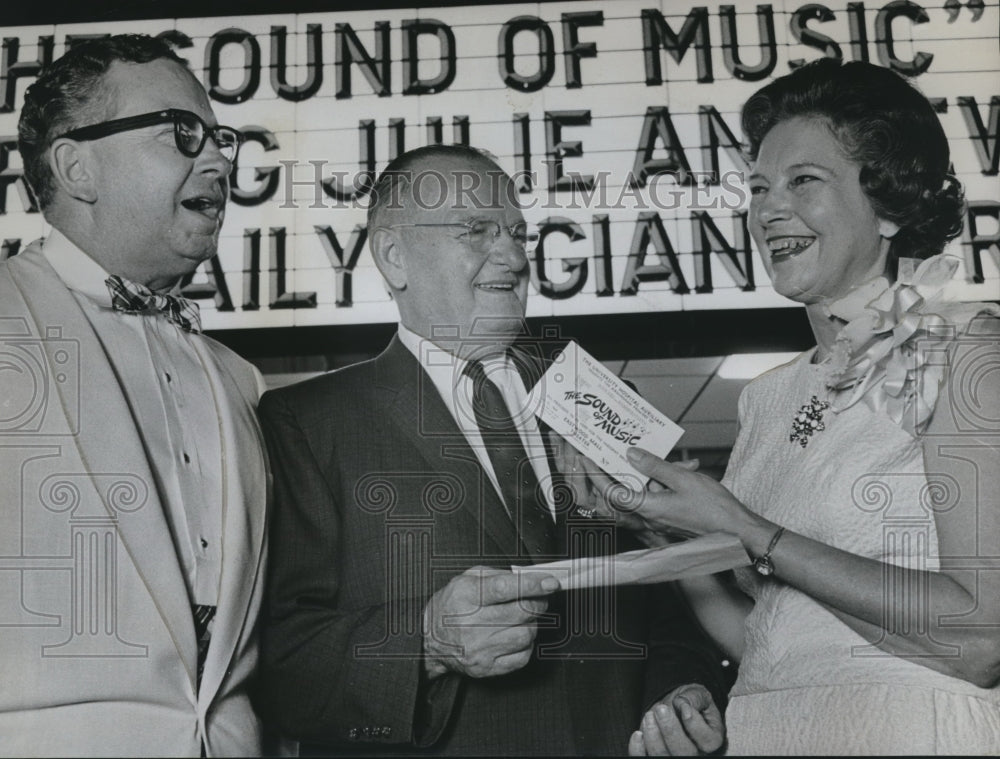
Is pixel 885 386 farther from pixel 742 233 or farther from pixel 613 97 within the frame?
Answer: pixel 613 97

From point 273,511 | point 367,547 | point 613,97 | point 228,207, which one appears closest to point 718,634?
point 367,547

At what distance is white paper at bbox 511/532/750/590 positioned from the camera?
2.18m

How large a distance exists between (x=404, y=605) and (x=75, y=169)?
117cm

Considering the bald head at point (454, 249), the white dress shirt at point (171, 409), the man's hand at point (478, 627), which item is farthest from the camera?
the bald head at point (454, 249)

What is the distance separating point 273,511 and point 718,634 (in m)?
0.99

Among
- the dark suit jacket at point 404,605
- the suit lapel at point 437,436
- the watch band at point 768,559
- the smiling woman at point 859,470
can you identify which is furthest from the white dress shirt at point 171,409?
the watch band at point 768,559

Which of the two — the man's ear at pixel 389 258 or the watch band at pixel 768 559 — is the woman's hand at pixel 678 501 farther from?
the man's ear at pixel 389 258

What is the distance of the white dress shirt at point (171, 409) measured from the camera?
7.76 ft

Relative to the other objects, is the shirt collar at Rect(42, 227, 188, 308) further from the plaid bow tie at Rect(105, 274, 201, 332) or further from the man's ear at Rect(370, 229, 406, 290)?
the man's ear at Rect(370, 229, 406, 290)

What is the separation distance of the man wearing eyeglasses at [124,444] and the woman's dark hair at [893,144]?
4.38ft

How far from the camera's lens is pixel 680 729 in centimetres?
238

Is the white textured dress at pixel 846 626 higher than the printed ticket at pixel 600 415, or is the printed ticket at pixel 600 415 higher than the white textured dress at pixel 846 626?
the printed ticket at pixel 600 415

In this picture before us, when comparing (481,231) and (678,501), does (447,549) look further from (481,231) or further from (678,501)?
(481,231)

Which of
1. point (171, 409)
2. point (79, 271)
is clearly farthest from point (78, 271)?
point (171, 409)
